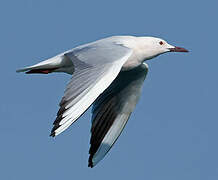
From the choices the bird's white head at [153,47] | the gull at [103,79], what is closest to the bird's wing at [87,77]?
the gull at [103,79]

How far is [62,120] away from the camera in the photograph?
30.5ft

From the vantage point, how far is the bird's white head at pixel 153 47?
1243 cm

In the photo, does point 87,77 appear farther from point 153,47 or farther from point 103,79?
point 153,47

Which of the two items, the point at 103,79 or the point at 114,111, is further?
the point at 114,111

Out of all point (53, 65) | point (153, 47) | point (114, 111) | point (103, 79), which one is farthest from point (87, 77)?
point (114, 111)

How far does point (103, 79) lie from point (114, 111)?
3578 mm

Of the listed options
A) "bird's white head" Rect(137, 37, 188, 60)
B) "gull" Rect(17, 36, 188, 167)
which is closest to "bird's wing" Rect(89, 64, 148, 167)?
"gull" Rect(17, 36, 188, 167)

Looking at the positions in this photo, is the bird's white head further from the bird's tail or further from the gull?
the bird's tail

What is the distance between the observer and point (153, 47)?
12.7m

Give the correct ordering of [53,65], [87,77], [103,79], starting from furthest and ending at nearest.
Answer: [53,65] < [87,77] < [103,79]

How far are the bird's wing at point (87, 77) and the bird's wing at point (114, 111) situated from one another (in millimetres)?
1827

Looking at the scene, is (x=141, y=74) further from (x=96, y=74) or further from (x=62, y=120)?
(x=62, y=120)

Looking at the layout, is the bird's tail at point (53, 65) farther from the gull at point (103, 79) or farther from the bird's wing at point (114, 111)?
the bird's wing at point (114, 111)

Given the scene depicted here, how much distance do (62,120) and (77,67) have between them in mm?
1669
